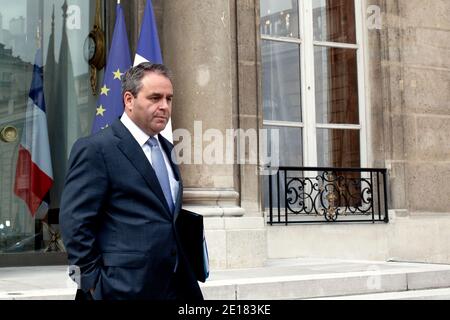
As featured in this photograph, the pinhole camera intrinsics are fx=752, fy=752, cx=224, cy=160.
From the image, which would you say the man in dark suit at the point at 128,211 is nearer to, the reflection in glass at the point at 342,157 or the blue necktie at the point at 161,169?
the blue necktie at the point at 161,169

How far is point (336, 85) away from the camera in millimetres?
10383

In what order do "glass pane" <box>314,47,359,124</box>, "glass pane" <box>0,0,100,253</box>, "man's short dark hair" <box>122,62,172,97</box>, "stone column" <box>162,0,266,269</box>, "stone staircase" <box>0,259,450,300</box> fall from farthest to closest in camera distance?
1. "glass pane" <box>314,47,359,124</box>
2. "glass pane" <box>0,0,100,253</box>
3. "stone column" <box>162,0,266,269</box>
4. "stone staircase" <box>0,259,450,300</box>
5. "man's short dark hair" <box>122,62,172,97</box>

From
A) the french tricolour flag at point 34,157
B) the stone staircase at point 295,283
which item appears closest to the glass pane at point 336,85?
the stone staircase at point 295,283

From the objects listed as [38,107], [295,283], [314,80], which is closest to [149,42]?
[38,107]

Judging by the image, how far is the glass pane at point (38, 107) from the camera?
27.8ft

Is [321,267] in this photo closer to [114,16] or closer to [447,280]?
[447,280]

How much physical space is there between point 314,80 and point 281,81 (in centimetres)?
50

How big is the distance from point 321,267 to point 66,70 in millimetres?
3808

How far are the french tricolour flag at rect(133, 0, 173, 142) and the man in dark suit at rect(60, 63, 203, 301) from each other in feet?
17.0

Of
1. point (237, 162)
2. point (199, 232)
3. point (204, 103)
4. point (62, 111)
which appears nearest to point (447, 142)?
point (237, 162)

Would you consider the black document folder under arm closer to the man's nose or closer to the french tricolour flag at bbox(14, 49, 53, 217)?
the man's nose

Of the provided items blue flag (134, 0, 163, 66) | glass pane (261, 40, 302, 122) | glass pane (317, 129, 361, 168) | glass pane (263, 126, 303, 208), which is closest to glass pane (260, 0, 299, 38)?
glass pane (261, 40, 302, 122)

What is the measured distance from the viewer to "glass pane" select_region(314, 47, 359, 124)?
10.3 metres

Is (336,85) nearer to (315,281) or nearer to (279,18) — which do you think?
(279,18)
